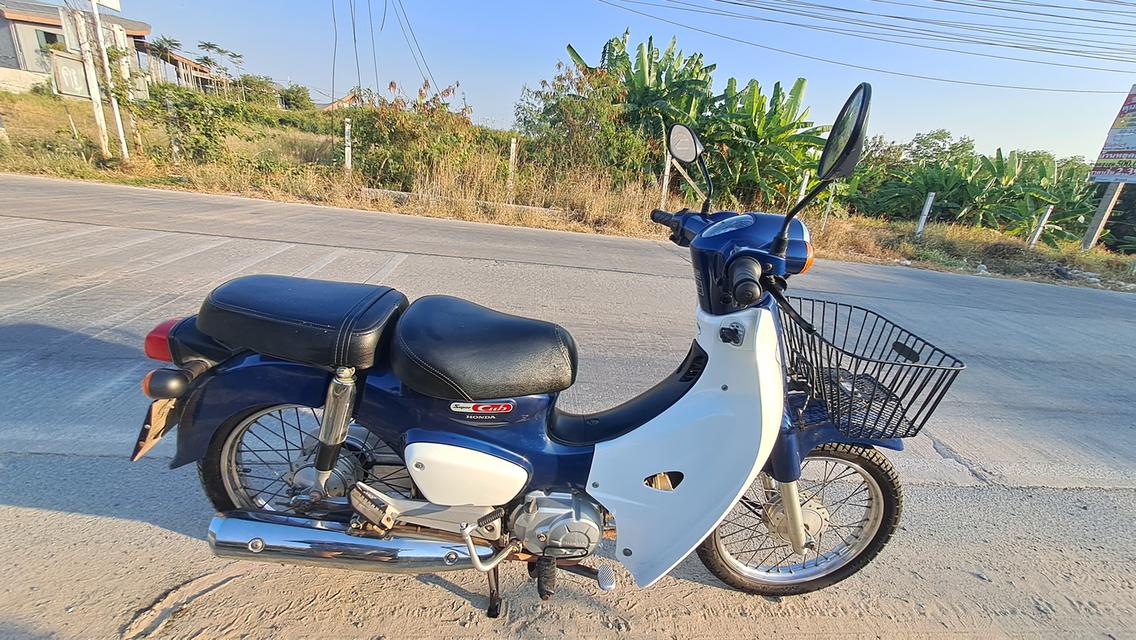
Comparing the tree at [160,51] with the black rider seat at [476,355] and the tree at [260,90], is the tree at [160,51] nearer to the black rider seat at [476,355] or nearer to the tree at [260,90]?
the tree at [260,90]

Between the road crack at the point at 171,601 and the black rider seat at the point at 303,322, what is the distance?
82 centimetres

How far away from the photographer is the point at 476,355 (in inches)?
57.0

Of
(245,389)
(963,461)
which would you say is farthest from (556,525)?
(963,461)

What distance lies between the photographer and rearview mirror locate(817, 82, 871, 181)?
3.74 feet

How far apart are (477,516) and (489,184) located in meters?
9.68

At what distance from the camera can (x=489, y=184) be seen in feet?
34.4

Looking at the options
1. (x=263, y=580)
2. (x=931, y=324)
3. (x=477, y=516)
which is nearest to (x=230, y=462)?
(x=263, y=580)

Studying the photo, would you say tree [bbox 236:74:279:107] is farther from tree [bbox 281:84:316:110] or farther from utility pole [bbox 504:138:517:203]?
utility pole [bbox 504:138:517:203]

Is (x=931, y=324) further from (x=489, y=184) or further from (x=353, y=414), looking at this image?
(x=489, y=184)

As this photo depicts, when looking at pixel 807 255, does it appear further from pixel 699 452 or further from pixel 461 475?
pixel 461 475

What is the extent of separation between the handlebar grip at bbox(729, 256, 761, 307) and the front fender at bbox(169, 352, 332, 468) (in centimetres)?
125

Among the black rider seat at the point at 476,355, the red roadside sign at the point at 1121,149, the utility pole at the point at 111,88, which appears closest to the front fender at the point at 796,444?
the black rider seat at the point at 476,355

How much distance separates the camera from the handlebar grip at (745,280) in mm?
1332

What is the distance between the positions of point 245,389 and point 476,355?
2.46 feet
